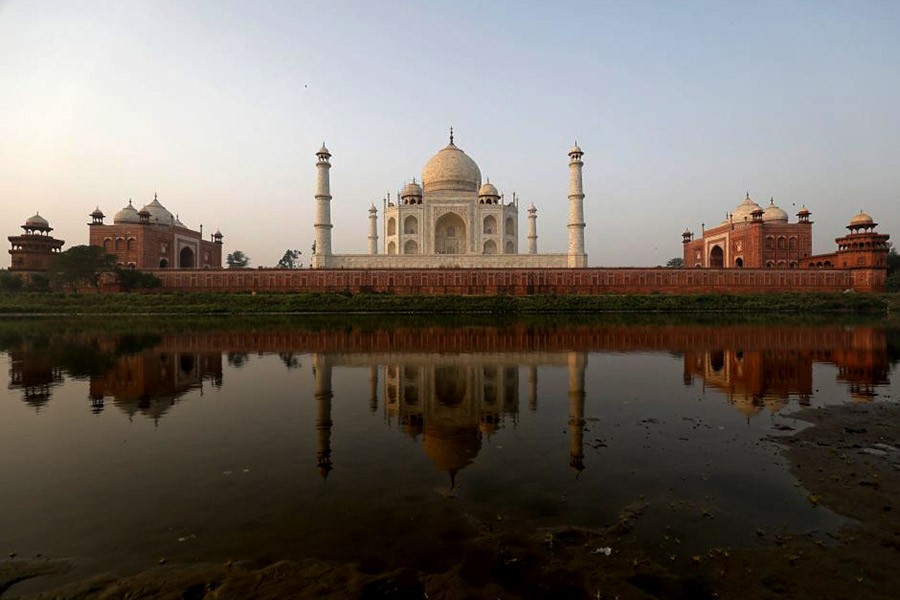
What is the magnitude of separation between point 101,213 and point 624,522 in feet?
153

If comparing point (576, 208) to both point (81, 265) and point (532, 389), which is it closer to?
point (532, 389)

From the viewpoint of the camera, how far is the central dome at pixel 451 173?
43.1 m

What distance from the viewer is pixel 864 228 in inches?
1501

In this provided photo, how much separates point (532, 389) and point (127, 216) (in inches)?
1667

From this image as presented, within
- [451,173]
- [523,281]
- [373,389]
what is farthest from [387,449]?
[451,173]

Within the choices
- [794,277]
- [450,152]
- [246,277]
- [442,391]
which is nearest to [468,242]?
[450,152]

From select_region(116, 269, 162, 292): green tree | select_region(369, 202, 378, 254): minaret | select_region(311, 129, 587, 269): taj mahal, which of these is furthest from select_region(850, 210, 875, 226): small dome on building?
select_region(116, 269, 162, 292): green tree

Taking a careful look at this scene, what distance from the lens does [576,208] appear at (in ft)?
121

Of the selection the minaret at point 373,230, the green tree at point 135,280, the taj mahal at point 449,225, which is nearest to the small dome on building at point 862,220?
the taj mahal at point 449,225

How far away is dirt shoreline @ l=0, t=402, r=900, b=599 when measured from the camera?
2.99 m

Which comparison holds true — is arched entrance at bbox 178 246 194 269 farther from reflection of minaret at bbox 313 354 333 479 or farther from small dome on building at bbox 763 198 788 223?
small dome on building at bbox 763 198 788 223

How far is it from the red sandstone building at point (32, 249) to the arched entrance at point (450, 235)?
29193mm

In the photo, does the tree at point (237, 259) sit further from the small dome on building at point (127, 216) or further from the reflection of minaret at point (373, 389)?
the reflection of minaret at point (373, 389)

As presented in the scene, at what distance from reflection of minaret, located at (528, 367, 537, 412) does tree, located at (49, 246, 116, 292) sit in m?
33.9
